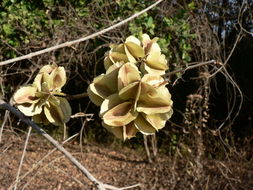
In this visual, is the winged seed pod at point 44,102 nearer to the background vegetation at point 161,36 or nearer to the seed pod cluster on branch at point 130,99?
the seed pod cluster on branch at point 130,99

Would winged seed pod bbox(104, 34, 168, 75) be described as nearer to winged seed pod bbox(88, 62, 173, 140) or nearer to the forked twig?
winged seed pod bbox(88, 62, 173, 140)

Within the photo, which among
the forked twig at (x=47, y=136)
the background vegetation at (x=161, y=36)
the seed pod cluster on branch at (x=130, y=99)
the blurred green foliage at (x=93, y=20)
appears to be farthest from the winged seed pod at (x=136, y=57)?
the blurred green foliage at (x=93, y=20)

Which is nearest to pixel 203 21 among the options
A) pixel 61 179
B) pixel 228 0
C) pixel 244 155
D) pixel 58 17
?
pixel 228 0

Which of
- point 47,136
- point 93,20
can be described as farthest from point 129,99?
point 93,20

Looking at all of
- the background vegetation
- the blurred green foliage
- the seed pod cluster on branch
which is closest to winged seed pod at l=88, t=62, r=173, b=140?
the seed pod cluster on branch

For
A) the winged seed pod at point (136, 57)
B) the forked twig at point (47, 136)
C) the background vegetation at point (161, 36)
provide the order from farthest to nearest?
1. the background vegetation at point (161, 36)
2. the winged seed pod at point (136, 57)
3. the forked twig at point (47, 136)

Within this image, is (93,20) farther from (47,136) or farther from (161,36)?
(47,136)
